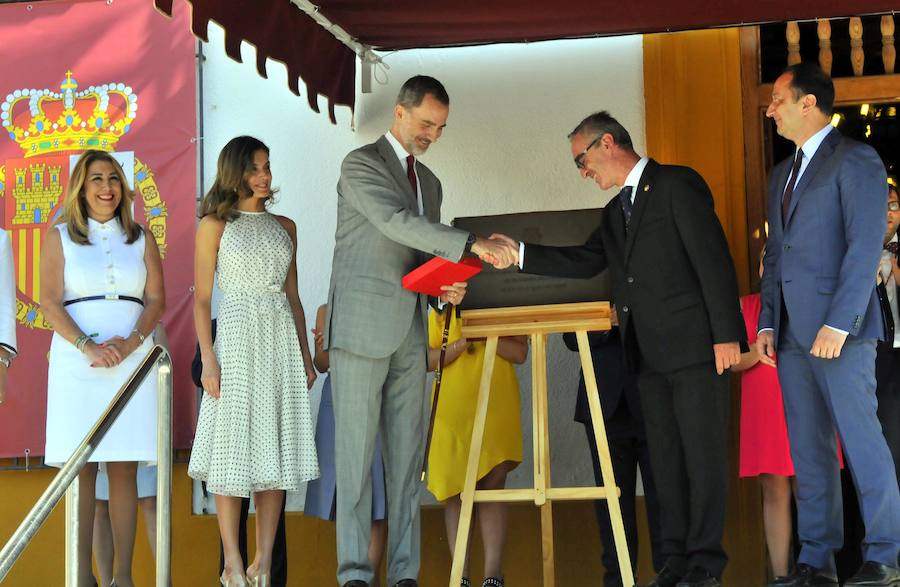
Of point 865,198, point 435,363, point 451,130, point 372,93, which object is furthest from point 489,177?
point 865,198

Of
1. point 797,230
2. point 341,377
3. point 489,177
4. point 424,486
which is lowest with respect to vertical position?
point 424,486

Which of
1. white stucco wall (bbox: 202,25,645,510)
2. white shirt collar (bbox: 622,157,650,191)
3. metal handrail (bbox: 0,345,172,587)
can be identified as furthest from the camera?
white stucco wall (bbox: 202,25,645,510)

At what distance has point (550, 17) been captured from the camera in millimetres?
6035

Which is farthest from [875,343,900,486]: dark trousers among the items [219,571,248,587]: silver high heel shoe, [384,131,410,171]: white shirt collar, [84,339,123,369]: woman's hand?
[84,339,123,369]: woman's hand

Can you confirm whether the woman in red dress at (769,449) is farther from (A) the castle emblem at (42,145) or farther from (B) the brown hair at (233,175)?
(A) the castle emblem at (42,145)

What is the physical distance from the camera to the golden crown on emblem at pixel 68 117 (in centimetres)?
675

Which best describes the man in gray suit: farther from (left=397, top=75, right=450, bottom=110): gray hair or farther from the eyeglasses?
the eyeglasses

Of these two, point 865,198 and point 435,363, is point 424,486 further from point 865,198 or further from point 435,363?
point 865,198

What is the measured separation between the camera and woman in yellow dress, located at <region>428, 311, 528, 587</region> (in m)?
5.59

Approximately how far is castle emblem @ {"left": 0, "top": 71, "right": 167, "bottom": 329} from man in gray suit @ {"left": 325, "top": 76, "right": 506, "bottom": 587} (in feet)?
7.18

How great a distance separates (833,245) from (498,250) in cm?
124

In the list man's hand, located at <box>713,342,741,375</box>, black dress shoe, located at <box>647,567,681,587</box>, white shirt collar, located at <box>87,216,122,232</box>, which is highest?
white shirt collar, located at <box>87,216,122,232</box>

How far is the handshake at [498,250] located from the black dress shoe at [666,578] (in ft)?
4.23

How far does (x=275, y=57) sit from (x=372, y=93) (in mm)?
1065
